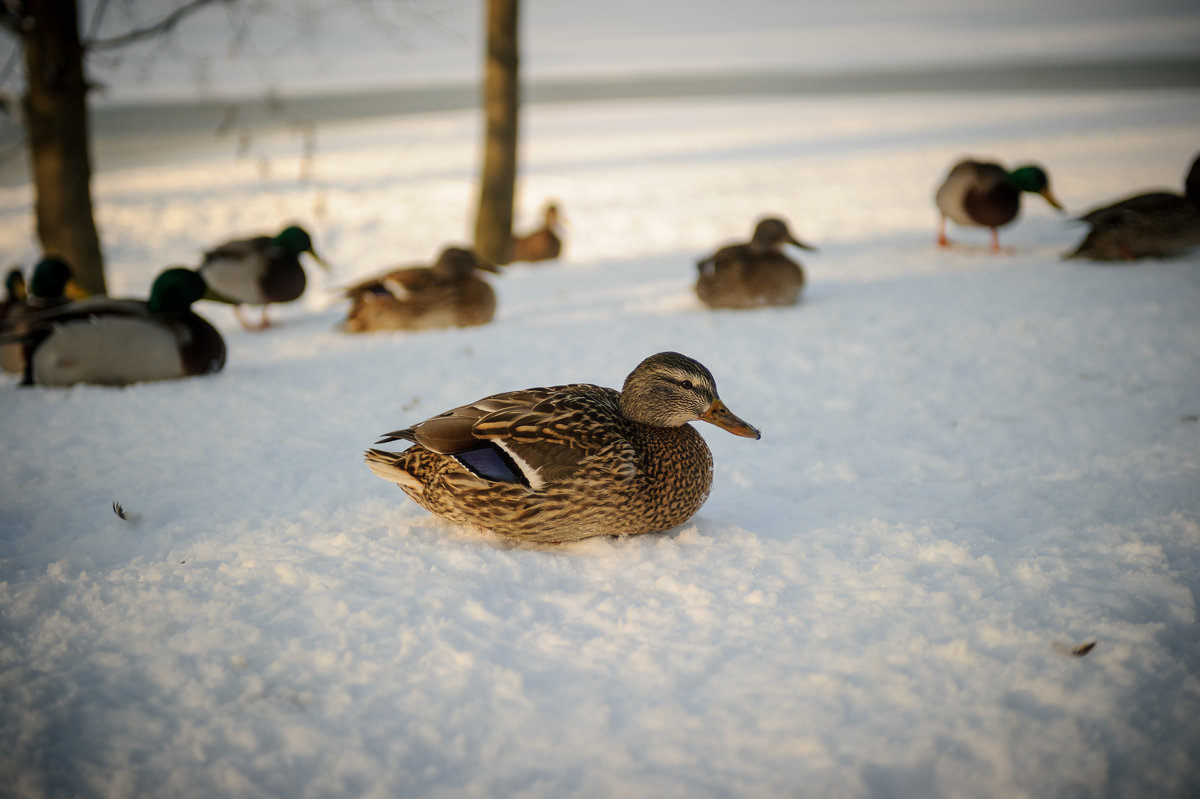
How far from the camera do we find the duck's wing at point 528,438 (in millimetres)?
2586

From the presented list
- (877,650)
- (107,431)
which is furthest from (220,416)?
(877,650)

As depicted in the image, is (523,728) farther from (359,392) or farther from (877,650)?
(359,392)

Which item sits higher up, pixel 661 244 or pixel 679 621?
pixel 661 244

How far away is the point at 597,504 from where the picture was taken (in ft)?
8.59

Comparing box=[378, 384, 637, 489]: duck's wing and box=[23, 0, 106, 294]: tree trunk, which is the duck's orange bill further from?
box=[23, 0, 106, 294]: tree trunk

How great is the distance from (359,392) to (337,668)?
8.55ft

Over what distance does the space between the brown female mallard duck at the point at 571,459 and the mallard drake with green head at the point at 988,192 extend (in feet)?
18.4

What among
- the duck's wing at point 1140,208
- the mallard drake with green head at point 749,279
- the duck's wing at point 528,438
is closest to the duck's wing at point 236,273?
the mallard drake with green head at point 749,279

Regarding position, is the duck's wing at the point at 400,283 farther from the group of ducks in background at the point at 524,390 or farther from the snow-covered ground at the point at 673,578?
the snow-covered ground at the point at 673,578

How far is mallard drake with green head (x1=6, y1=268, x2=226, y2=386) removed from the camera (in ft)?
14.5

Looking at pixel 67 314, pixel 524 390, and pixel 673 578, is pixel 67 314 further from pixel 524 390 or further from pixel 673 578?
pixel 673 578

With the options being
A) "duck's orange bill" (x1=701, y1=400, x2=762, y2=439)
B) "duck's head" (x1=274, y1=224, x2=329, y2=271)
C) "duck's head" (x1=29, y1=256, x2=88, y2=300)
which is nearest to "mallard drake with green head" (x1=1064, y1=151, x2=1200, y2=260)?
"duck's orange bill" (x1=701, y1=400, x2=762, y2=439)

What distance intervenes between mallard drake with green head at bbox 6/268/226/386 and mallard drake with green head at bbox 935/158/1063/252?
21.1ft

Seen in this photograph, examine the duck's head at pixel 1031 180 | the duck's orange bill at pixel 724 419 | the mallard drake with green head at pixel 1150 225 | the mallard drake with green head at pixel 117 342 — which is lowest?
the mallard drake with green head at pixel 117 342
